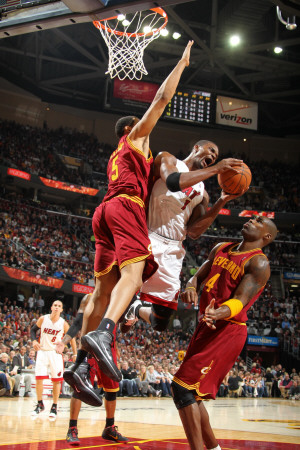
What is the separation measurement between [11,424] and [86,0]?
18.4ft

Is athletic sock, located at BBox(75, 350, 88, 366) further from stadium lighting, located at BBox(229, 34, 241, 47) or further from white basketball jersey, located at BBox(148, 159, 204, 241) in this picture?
stadium lighting, located at BBox(229, 34, 241, 47)

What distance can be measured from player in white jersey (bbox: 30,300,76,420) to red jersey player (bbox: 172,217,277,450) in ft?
15.1

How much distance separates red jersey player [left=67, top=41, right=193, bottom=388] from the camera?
156 inches

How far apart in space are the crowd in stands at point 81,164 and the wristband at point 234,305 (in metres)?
22.8

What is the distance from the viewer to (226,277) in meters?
4.68

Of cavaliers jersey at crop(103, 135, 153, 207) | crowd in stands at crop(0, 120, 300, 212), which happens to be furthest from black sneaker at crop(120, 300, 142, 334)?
crowd in stands at crop(0, 120, 300, 212)

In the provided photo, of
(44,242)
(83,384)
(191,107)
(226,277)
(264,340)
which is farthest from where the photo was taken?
(264,340)

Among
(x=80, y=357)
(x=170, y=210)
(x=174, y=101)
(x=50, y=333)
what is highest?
(x=174, y=101)

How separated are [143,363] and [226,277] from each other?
41.9 ft

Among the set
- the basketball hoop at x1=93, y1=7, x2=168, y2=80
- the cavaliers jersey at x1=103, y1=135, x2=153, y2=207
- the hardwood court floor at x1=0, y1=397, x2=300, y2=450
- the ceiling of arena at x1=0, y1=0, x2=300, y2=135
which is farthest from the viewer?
the ceiling of arena at x1=0, y1=0, x2=300, y2=135

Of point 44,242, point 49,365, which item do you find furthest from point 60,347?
point 44,242

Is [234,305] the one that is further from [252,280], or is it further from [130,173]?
[130,173]

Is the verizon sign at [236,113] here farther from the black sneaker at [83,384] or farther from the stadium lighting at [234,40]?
the black sneaker at [83,384]

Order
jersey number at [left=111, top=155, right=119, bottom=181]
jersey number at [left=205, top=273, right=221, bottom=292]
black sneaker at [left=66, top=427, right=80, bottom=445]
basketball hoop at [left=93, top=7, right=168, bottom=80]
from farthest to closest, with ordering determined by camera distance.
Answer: basketball hoop at [left=93, top=7, right=168, bottom=80]
black sneaker at [left=66, top=427, right=80, bottom=445]
jersey number at [left=205, top=273, right=221, bottom=292]
jersey number at [left=111, top=155, right=119, bottom=181]
